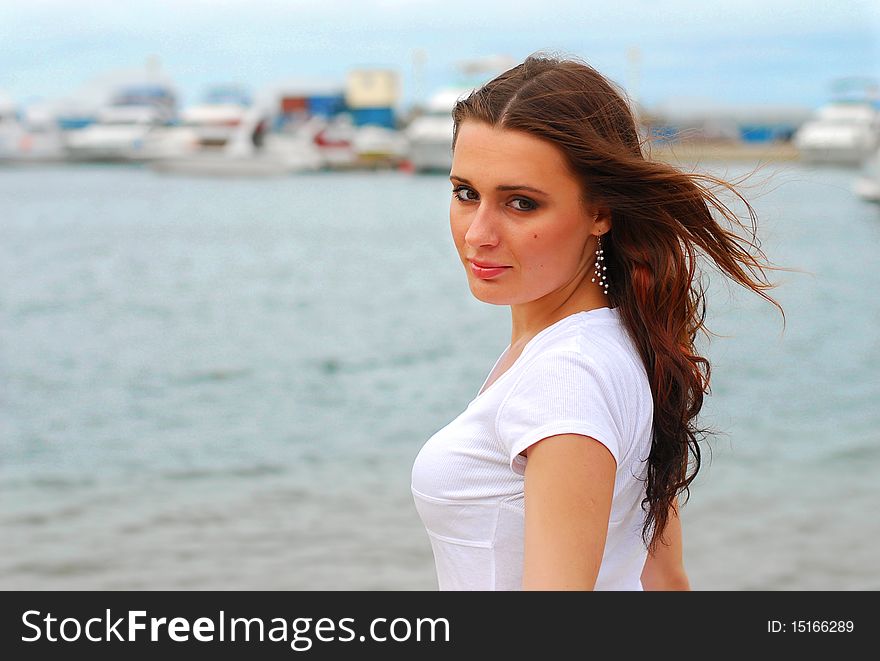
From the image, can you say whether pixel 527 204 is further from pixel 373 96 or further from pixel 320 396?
pixel 373 96

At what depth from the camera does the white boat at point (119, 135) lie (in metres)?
63.7

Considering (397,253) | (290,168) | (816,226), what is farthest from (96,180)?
(816,226)

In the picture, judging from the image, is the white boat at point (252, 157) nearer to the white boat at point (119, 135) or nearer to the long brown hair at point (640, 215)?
the white boat at point (119, 135)

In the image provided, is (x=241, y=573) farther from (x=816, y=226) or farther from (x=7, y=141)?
(x=7, y=141)

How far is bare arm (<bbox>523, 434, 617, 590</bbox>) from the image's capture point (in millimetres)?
1306

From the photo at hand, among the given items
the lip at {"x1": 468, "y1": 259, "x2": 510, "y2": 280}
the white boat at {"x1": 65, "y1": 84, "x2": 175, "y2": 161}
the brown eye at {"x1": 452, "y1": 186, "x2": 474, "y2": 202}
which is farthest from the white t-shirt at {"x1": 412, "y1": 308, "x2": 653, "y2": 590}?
the white boat at {"x1": 65, "y1": 84, "x2": 175, "y2": 161}

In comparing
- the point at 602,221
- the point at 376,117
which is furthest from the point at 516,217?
the point at 376,117

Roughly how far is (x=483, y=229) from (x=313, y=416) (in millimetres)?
8116

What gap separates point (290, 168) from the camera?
5631 centimetres

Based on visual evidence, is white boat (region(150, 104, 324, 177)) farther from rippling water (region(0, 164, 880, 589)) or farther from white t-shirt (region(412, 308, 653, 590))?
white t-shirt (region(412, 308, 653, 590))

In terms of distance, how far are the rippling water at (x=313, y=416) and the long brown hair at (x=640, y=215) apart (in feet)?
1.29

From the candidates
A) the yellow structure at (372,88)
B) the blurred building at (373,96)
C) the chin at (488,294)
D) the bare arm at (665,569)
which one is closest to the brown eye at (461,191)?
the chin at (488,294)

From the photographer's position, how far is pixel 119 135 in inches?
2530
